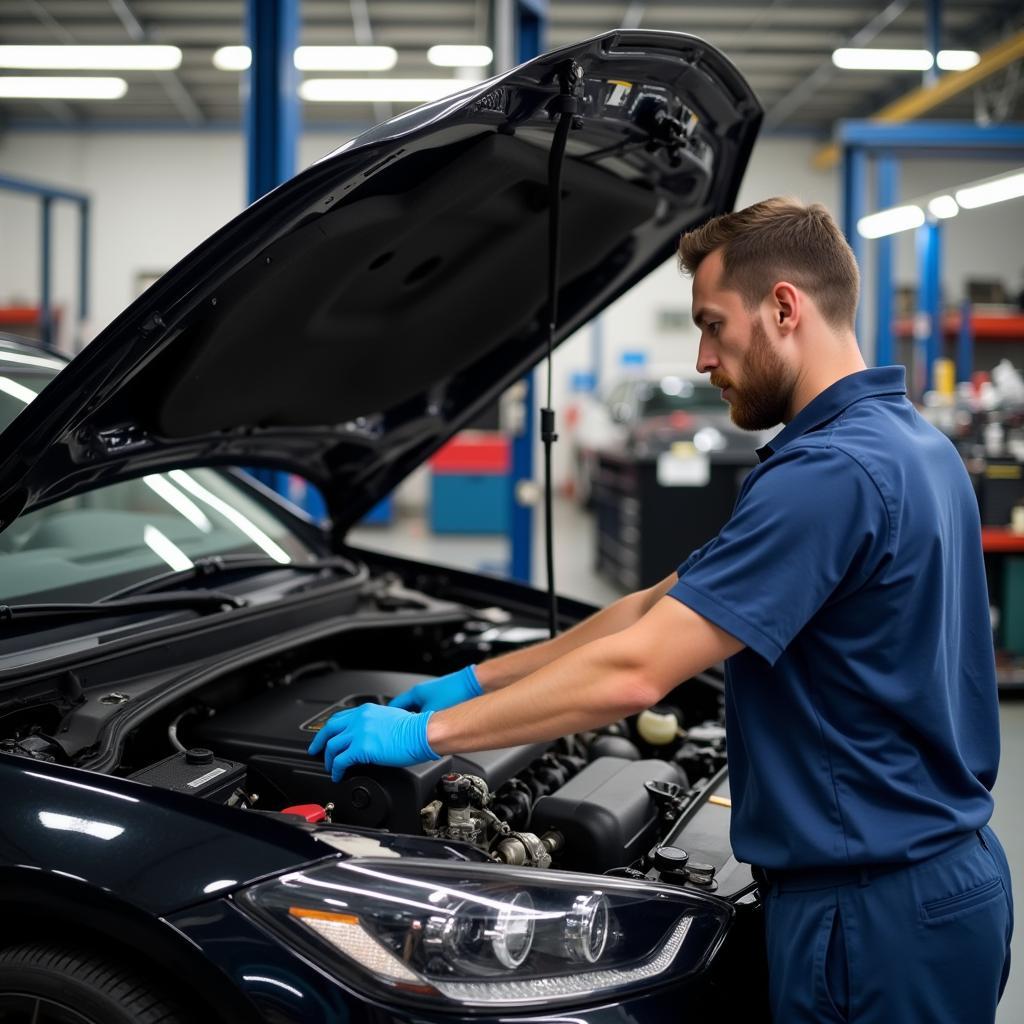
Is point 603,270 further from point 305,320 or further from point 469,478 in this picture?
point 469,478

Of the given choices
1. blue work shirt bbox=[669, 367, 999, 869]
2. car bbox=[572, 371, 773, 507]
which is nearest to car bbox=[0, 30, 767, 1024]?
blue work shirt bbox=[669, 367, 999, 869]

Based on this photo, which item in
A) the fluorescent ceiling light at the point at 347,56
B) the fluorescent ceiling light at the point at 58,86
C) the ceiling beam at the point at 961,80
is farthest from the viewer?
the fluorescent ceiling light at the point at 58,86

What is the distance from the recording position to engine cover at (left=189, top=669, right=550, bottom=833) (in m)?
1.48

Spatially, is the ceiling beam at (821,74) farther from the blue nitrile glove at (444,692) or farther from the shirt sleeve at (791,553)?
the shirt sleeve at (791,553)

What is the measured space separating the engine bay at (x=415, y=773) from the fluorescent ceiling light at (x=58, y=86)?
10.2 m

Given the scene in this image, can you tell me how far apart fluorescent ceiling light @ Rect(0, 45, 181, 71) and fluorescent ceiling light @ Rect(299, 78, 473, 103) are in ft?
4.78

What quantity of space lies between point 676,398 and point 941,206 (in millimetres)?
2735

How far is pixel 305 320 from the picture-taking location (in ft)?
Answer: 6.10

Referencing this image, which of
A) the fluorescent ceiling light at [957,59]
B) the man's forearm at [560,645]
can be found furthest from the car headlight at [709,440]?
the fluorescent ceiling light at [957,59]

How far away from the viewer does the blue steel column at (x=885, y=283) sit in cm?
672

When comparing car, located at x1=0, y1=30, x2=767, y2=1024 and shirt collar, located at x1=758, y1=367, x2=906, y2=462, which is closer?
car, located at x1=0, y1=30, x2=767, y2=1024

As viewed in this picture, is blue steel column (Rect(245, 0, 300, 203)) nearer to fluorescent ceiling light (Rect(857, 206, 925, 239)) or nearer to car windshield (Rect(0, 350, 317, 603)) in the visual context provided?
car windshield (Rect(0, 350, 317, 603))

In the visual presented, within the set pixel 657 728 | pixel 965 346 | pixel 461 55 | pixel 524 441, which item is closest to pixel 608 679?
pixel 657 728

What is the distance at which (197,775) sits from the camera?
1.40 meters
